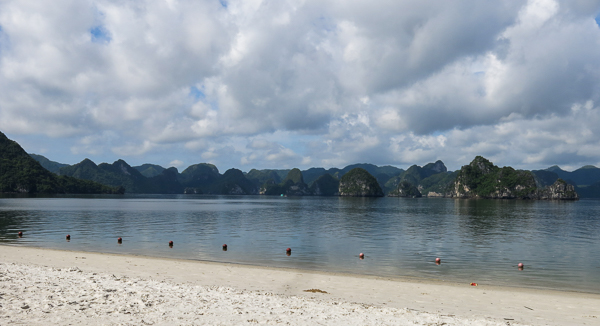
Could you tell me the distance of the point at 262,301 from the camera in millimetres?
16516

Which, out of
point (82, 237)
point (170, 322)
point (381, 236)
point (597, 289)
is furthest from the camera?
point (381, 236)

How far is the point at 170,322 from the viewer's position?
1315 cm

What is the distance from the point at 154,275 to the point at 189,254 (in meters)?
13.9

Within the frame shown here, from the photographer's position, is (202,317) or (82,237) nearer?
(202,317)

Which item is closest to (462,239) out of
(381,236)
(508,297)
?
(381,236)

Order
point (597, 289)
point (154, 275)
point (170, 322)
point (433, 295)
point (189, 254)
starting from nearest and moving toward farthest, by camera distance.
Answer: point (170, 322) → point (433, 295) → point (154, 275) → point (597, 289) → point (189, 254)

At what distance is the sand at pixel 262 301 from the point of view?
13.7 metres

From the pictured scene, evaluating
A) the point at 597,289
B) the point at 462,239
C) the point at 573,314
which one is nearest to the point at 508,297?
the point at 573,314

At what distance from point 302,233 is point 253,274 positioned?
106 ft

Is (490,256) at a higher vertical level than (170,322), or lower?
lower

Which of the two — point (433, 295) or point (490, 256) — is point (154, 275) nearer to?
point (433, 295)

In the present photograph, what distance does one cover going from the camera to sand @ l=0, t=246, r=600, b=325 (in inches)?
539

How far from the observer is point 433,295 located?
2059cm

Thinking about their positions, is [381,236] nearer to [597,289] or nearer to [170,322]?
[597,289]
